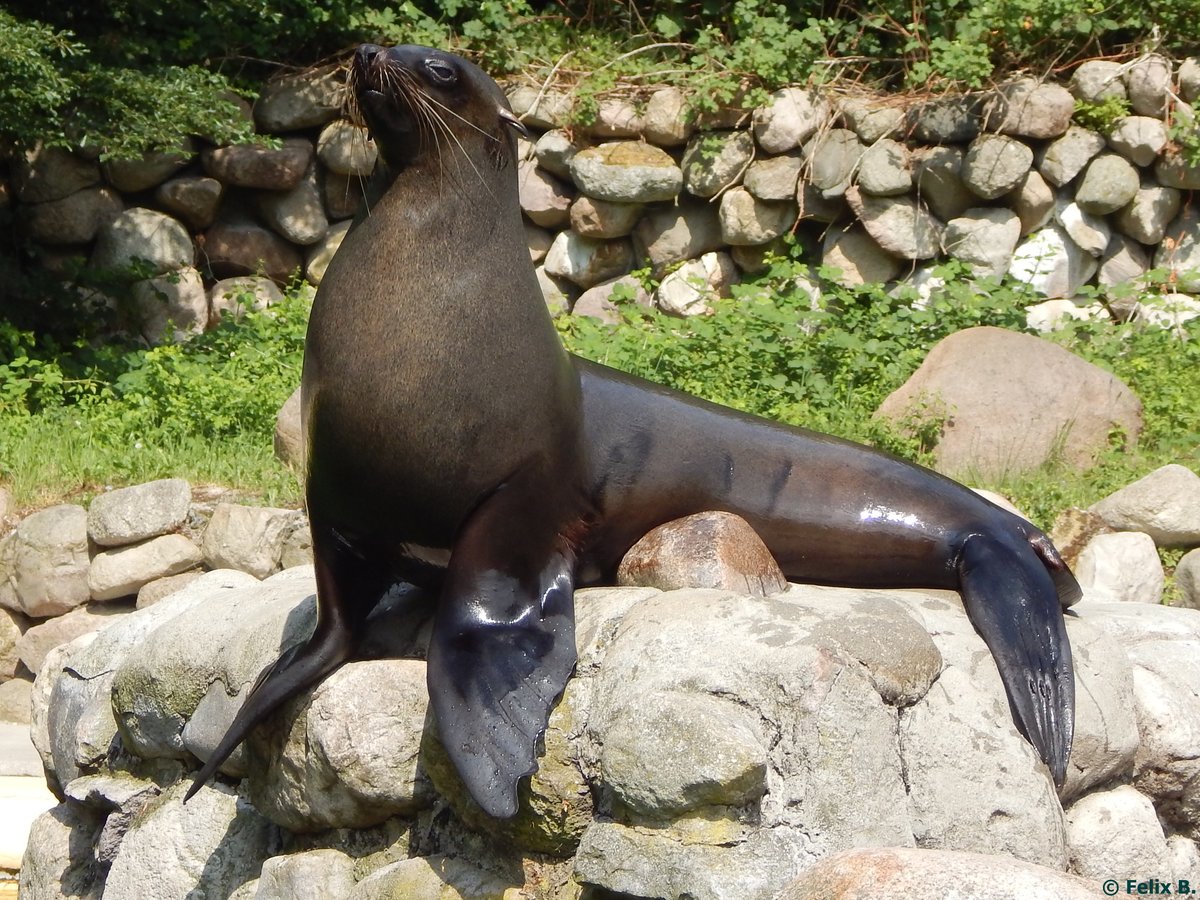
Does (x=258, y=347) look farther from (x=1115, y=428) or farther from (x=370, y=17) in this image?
(x=1115, y=428)

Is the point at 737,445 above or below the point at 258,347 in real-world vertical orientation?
above

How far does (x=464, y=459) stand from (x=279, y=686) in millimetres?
782

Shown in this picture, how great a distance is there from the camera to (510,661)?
12.5 ft

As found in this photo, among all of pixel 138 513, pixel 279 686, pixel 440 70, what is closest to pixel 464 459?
pixel 279 686

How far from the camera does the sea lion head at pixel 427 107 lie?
12.8 feet

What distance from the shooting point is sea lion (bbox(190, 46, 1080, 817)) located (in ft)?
12.8

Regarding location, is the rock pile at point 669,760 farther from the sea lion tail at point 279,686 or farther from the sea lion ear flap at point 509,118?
the sea lion ear flap at point 509,118

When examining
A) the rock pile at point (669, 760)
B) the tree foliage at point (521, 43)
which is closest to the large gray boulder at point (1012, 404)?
the tree foliage at point (521, 43)

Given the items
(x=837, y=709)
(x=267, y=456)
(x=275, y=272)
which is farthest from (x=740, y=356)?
(x=837, y=709)

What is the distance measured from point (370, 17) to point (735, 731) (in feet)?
29.8

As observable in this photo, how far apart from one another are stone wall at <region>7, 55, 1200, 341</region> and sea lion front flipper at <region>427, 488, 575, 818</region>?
6.41 metres

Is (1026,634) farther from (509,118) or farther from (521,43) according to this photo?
(521,43)

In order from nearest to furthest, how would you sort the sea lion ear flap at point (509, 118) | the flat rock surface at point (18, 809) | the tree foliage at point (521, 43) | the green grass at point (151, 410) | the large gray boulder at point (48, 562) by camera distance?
1. the sea lion ear flap at point (509, 118)
2. the flat rock surface at point (18, 809)
3. the large gray boulder at point (48, 562)
4. the green grass at point (151, 410)
5. the tree foliage at point (521, 43)
